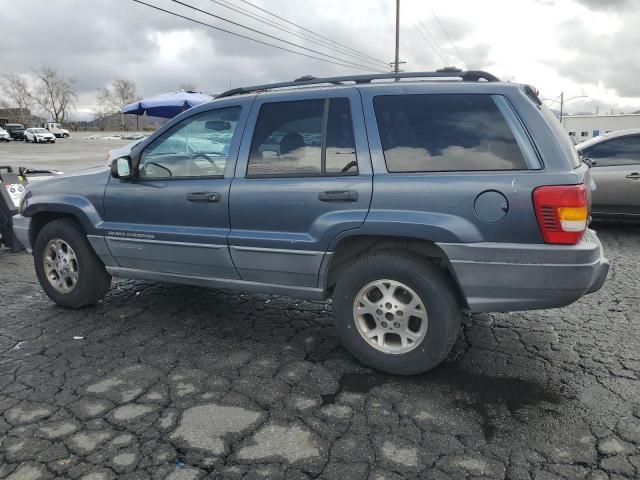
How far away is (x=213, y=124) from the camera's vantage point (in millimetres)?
3865

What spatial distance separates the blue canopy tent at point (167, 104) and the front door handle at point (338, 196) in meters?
12.9

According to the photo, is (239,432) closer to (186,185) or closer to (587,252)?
(186,185)

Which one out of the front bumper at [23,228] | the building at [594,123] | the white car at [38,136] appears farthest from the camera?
the building at [594,123]

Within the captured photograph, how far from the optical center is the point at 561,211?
2.79 m

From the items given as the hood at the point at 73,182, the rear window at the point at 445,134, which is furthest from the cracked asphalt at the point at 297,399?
the rear window at the point at 445,134

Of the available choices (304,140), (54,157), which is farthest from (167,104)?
(54,157)

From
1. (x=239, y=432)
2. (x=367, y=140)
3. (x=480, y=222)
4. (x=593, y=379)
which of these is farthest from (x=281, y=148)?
(x=593, y=379)

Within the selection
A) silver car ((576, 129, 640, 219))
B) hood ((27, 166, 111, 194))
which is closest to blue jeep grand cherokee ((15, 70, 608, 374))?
hood ((27, 166, 111, 194))

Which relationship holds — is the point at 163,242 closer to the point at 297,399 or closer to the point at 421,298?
the point at 297,399

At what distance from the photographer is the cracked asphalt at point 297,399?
244 cm

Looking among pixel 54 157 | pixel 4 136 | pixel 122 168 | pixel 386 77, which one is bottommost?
pixel 54 157

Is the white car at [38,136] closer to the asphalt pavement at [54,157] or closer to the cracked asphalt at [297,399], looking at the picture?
the asphalt pavement at [54,157]

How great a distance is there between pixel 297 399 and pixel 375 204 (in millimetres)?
1276

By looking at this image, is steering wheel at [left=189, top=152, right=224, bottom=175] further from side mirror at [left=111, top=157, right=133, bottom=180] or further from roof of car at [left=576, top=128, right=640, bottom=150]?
roof of car at [left=576, top=128, right=640, bottom=150]
